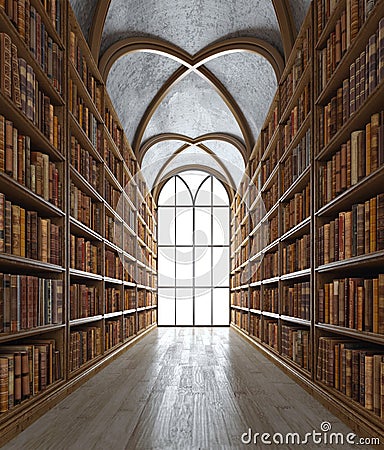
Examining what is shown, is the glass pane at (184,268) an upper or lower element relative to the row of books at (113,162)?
lower

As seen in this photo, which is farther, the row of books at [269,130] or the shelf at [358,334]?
the row of books at [269,130]

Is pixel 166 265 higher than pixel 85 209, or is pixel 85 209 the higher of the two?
pixel 85 209

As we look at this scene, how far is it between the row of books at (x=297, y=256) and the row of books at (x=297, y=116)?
1.08 meters

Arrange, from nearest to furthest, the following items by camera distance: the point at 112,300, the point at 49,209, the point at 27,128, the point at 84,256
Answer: the point at 27,128 → the point at 49,209 → the point at 84,256 → the point at 112,300

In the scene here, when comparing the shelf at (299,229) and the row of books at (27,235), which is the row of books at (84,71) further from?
the shelf at (299,229)

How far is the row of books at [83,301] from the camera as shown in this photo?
522 centimetres

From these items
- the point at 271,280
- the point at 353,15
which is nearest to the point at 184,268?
the point at 271,280

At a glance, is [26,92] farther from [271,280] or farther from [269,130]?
[269,130]

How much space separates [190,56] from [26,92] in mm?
6449

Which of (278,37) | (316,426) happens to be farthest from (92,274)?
(278,37)

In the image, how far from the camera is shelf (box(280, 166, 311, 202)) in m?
5.19

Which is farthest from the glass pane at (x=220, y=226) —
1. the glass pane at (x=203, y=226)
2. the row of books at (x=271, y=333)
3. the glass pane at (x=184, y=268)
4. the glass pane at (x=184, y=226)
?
the row of books at (x=271, y=333)

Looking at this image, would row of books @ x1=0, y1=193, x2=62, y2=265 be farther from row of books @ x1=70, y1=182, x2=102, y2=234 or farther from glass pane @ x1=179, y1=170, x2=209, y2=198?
glass pane @ x1=179, y1=170, x2=209, y2=198

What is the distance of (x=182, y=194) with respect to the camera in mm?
17062
